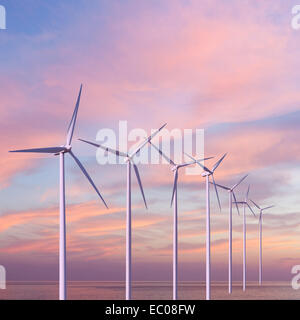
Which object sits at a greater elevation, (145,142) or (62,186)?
(145,142)

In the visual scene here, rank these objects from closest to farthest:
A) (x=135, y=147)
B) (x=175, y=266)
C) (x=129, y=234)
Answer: (x=129, y=234)
(x=135, y=147)
(x=175, y=266)

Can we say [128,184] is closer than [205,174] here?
Yes

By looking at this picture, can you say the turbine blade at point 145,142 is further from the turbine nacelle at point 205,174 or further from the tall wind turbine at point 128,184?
the turbine nacelle at point 205,174

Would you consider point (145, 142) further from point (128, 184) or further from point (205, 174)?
point (205, 174)

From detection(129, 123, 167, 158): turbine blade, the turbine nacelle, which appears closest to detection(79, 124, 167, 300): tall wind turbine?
detection(129, 123, 167, 158): turbine blade

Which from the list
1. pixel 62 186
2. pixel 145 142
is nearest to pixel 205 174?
pixel 145 142

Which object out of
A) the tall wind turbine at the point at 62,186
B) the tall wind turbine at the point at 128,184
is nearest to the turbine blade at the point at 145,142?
the tall wind turbine at the point at 128,184

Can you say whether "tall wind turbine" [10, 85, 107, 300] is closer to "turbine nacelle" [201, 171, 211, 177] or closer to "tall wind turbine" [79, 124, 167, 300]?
"tall wind turbine" [79, 124, 167, 300]

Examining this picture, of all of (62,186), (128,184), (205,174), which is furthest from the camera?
(205,174)
